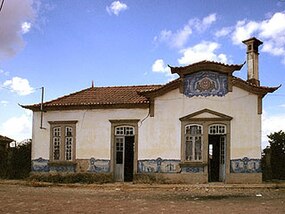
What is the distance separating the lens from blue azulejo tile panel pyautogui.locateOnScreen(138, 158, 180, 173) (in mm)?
19703

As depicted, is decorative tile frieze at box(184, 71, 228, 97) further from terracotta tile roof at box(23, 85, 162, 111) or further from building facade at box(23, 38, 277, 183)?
terracotta tile roof at box(23, 85, 162, 111)

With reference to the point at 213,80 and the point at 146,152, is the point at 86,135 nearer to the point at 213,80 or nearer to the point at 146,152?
the point at 146,152

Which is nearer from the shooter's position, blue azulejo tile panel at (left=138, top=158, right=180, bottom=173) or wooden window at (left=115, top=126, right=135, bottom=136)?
blue azulejo tile panel at (left=138, top=158, right=180, bottom=173)

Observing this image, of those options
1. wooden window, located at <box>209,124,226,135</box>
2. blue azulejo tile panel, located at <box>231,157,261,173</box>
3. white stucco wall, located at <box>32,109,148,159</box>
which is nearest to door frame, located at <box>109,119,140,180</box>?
white stucco wall, located at <box>32,109,148,159</box>

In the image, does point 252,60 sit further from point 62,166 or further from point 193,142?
point 62,166

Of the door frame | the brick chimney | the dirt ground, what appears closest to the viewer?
the dirt ground

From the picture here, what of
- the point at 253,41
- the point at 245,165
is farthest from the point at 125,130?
the point at 253,41

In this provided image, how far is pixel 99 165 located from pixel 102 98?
11.2 feet

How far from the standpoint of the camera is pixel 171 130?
19.9 metres

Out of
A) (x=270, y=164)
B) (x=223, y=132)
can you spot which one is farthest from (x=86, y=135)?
(x=270, y=164)

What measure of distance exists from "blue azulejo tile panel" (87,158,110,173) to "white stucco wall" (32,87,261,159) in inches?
9.5

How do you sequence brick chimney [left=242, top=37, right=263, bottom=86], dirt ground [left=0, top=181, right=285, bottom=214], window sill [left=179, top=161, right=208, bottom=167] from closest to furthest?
dirt ground [left=0, top=181, right=285, bottom=214], window sill [left=179, top=161, right=208, bottom=167], brick chimney [left=242, top=37, right=263, bottom=86]

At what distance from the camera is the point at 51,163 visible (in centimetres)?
2164

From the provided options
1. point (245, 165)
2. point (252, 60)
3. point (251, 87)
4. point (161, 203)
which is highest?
point (252, 60)
